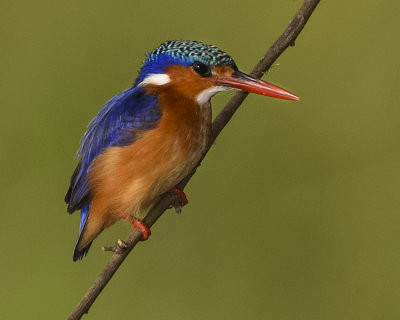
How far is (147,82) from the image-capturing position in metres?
1.22

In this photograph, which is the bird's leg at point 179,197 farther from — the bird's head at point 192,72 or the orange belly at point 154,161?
the bird's head at point 192,72

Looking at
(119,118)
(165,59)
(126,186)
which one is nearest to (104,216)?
(126,186)

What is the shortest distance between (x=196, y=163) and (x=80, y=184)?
0.80 feet

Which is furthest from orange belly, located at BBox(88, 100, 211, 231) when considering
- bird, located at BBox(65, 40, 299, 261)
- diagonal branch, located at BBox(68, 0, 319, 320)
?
diagonal branch, located at BBox(68, 0, 319, 320)

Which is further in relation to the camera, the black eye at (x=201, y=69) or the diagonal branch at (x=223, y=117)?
the black eye at (x=201, y=69)

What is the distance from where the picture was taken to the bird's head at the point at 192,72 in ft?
3.58

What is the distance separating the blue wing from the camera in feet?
4.00

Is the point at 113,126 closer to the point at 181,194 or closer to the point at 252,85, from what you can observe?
the point at 181,194

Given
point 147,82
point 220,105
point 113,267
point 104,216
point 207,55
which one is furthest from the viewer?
point 220,105

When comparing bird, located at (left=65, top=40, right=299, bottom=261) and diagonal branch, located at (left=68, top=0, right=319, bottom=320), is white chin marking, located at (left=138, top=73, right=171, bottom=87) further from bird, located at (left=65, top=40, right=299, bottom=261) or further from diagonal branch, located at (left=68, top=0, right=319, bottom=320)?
diagonal branch, located at (left=68, top=0, right=319, bottom=320)

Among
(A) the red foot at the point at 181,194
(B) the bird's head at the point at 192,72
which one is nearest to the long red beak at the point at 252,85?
(B) the bird's head at the point at 192,72

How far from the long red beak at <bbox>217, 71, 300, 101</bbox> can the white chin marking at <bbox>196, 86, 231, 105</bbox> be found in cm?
2

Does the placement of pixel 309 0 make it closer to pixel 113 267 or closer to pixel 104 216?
pixel 113 267

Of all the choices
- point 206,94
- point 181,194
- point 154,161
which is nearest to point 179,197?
point 181,194
